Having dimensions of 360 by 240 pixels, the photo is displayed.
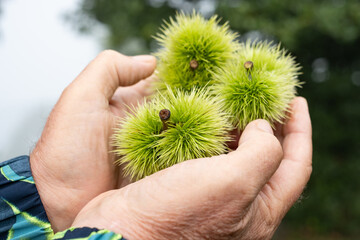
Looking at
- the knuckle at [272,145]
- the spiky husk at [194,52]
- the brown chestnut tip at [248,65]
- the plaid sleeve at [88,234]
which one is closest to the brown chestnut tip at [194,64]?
the spiky husk at [194,52]

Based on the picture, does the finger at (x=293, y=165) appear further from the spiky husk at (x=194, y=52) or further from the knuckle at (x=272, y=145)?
the spiky husk at (x=194, y=52)

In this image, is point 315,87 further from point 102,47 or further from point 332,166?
point 102,47

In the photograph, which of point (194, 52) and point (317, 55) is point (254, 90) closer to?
point (194, 52)

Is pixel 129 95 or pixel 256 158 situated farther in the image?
pixel 129 95

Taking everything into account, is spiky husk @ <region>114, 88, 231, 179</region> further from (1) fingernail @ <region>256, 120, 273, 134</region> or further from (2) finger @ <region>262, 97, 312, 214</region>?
(2) finger @ <region>262, 97, 312, 214</region>

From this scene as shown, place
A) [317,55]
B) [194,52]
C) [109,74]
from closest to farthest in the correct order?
[194,52], [109,74], [317,55]

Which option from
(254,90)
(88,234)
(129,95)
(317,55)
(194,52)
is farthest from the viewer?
(317,55)

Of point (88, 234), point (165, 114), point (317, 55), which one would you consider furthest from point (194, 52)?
point (317, 55)
